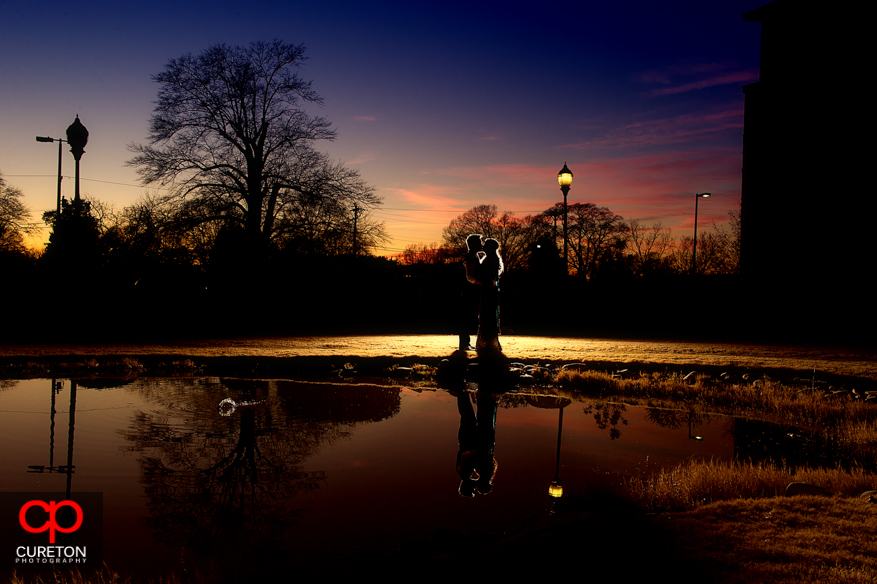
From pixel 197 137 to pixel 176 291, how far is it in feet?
27.1

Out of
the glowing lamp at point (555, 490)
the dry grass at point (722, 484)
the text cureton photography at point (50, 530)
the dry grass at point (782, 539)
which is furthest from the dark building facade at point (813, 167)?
the text cureton photography at point (50, 530)

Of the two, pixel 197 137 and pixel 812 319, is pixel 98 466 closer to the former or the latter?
pixel 812 319

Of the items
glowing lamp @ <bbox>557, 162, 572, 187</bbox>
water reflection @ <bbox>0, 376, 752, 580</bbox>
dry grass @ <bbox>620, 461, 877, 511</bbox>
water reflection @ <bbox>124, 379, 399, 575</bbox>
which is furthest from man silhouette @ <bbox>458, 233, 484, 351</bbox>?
glowing lamp @ <bbox>557, 162, 572, 187</bbox>

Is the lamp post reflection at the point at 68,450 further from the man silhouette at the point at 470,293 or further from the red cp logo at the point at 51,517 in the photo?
the man silhouette at the point at 470,293

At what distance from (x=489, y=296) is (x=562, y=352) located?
4.88 metres

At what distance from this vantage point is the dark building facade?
16.1 metres

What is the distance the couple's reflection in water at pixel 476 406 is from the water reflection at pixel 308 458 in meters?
0.03

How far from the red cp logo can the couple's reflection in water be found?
2.84m

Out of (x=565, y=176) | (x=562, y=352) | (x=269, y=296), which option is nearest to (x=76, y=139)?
(x=269, y=296)

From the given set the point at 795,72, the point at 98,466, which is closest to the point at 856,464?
the point at 98,466

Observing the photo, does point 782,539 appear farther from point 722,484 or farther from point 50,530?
point 50,530

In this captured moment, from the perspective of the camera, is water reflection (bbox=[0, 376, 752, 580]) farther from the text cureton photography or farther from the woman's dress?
the woman's dress

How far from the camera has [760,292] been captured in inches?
874

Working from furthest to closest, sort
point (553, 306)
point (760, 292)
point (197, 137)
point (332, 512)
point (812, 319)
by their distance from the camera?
point (553, 306)
point (197, 137)
point (760, 292)
point (812, 319)
point (332, 512)
